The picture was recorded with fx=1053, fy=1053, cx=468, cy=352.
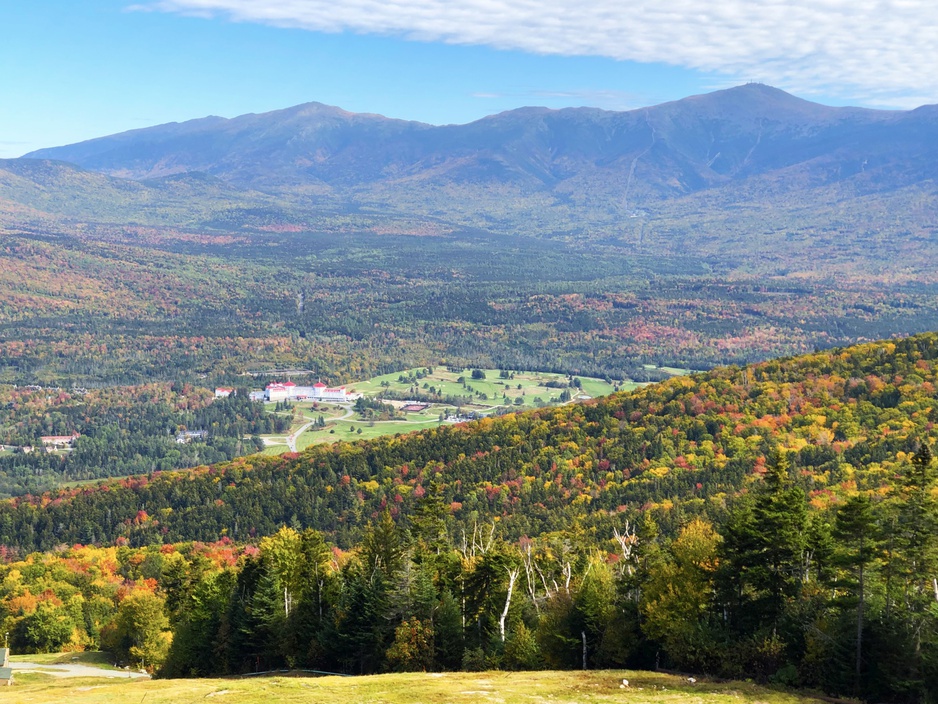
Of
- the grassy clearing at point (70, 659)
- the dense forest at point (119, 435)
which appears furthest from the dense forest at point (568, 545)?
the dense forest at point (119, 435)

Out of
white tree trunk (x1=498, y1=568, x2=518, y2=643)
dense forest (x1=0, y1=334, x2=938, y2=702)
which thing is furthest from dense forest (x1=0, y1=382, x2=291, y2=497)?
white tree trunk (x1=498, y1=568, x2=518, y2=643)

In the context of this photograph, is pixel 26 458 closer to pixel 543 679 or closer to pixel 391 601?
pixel 391 601

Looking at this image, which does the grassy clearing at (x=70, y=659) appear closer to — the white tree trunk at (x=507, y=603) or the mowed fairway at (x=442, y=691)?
the mowed fairway at (x=442, y=691)

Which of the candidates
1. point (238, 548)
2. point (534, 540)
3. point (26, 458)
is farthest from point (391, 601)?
point (26, 458)

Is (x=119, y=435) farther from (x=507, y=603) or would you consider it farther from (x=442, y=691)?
(x=442, y=691)

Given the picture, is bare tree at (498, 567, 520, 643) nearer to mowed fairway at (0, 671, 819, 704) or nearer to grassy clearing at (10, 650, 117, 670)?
mowed fairway at (0, 671, 819, 704)

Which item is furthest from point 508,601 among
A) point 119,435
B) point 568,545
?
point 119,435
